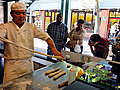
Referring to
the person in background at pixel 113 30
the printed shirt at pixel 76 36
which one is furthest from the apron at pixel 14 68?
the person in background at pixel 113 30

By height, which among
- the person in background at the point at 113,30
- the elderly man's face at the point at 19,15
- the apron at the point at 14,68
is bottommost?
the apron at the point at 14,68

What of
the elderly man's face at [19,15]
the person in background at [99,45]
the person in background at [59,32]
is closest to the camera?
the elderly man's face at [19,15]

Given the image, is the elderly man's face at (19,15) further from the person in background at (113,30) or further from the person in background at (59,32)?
the person in background at (113,30)

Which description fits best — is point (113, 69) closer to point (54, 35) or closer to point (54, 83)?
point (54, 83)

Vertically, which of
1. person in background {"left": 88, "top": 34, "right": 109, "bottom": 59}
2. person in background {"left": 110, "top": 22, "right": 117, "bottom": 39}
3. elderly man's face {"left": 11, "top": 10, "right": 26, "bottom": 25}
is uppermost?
elderly man's face {"left": 11, "top": 10, "right": 26, "bottom": 25}

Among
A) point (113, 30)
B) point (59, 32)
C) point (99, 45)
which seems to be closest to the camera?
point (99, 45)

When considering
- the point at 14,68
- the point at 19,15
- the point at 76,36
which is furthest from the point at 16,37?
the point at 76,36

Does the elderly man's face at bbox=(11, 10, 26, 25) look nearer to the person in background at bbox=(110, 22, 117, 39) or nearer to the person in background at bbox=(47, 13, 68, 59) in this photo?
the person in background at bbox=(47, 13, 68, 59)

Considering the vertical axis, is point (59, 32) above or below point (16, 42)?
above

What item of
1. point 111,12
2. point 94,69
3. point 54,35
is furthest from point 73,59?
point 111,12

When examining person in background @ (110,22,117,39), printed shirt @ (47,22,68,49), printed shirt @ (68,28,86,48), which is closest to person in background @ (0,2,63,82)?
printed shirt @ (68,28,86,48)

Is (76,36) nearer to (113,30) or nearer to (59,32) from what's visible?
(59,32)

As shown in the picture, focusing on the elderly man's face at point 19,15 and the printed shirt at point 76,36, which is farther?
the printed shirt at point 76,36

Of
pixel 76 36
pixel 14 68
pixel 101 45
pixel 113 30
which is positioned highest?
pixel 113 30
